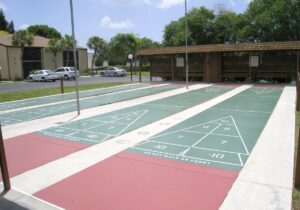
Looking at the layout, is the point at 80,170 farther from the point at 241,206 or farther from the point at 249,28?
the point at 249,28

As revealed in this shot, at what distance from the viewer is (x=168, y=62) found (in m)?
28.6

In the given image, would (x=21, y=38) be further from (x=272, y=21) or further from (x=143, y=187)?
(x=143, y=187)

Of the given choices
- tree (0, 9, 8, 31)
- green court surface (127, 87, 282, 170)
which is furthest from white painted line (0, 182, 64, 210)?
tree (0, 9, 8, 31)

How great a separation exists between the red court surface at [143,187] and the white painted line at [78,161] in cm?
24

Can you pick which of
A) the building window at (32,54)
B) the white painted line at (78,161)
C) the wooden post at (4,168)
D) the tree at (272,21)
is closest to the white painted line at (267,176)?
the white painted line at (78,161)

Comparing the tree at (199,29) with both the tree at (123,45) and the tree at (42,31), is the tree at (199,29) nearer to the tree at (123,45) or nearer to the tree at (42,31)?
the tree at (123,45)

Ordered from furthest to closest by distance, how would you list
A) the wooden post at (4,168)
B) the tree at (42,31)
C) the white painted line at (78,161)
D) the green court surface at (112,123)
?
the tree at (42,31) < the green court surface at (112,123) < the white painted line at (78,161) < the wooden post at (4,168)

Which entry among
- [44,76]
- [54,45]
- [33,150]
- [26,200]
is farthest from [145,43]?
[26,200]

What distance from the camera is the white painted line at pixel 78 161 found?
541 cm

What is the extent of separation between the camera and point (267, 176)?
539 centimetres

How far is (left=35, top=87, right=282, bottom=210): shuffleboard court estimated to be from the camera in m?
4.61

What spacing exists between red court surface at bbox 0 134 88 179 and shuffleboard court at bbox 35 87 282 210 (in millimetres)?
1224

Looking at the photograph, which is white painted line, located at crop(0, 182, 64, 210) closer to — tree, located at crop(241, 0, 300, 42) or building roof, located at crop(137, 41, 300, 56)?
building roof, located at crop(137, 41, 300, 56)

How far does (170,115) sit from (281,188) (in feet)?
21.6
